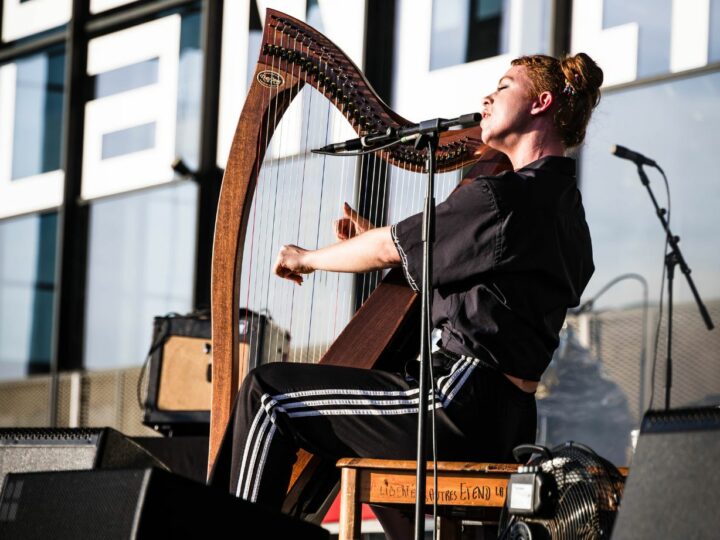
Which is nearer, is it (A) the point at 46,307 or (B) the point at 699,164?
(B) the point at 699,164

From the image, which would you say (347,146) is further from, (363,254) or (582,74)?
(582,74)

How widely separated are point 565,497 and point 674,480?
0.91ft

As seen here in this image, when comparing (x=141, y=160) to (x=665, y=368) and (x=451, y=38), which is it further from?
(x=665, y=368)

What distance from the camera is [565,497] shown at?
1689 millimetres

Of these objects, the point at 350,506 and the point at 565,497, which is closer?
the point at 565,497

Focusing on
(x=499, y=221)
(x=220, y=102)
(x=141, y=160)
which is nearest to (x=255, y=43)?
(x=220, y=102)

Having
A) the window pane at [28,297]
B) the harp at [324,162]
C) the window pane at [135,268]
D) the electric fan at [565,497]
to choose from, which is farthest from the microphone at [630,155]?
the window pane at [28,297]

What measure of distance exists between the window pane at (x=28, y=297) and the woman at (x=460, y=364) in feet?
13.9

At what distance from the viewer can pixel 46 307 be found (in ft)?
20.0

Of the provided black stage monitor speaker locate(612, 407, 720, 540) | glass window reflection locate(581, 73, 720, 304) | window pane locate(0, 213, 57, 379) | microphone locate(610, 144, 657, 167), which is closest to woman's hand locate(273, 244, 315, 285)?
black stage monitor speaker locate(612, 407, 720, 540)

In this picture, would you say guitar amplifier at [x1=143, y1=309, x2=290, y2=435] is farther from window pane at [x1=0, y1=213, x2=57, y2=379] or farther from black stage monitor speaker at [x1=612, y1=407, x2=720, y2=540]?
window pane at [x1=0, y1=213, x2=57, y2=379]

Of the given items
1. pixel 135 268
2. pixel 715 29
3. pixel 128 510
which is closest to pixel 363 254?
pixel 128 510

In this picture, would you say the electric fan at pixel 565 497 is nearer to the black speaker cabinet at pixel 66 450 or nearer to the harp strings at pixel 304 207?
the black speaker cabinet at pixel 66 450

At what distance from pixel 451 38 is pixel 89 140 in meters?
2.22
